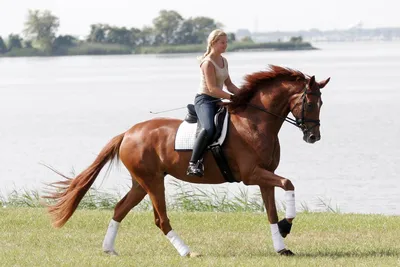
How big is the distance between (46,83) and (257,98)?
67.9 meters

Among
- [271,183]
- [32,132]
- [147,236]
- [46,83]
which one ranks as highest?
[271,183]

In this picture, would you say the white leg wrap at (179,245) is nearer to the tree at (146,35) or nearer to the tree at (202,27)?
the tree at (146,35)

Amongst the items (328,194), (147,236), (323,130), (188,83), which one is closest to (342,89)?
(188,83)

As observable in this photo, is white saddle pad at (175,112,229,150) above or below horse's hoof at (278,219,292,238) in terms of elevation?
above

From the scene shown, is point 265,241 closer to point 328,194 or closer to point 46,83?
point 328,194

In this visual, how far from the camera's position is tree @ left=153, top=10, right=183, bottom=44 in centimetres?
16812

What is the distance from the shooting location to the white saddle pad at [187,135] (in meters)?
10.7

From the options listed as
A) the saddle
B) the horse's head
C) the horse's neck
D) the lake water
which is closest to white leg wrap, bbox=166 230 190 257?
the saddle

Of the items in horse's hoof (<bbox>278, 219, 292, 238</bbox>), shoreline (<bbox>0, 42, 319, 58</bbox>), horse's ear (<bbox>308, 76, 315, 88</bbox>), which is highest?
horse's ear (<bbox>308, 76, 315, 88</bbox>)

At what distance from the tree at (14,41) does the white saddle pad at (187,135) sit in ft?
474

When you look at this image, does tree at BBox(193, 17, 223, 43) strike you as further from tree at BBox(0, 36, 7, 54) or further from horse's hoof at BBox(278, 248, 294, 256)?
horse's hoof at BBox(278, 248, 294, 256)

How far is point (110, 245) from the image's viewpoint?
11.0 m

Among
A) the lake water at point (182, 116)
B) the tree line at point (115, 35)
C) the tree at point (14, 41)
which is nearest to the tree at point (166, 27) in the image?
the tree line at point (115, 35)

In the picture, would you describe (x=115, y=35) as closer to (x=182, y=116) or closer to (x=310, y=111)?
(x=182, y=116)
